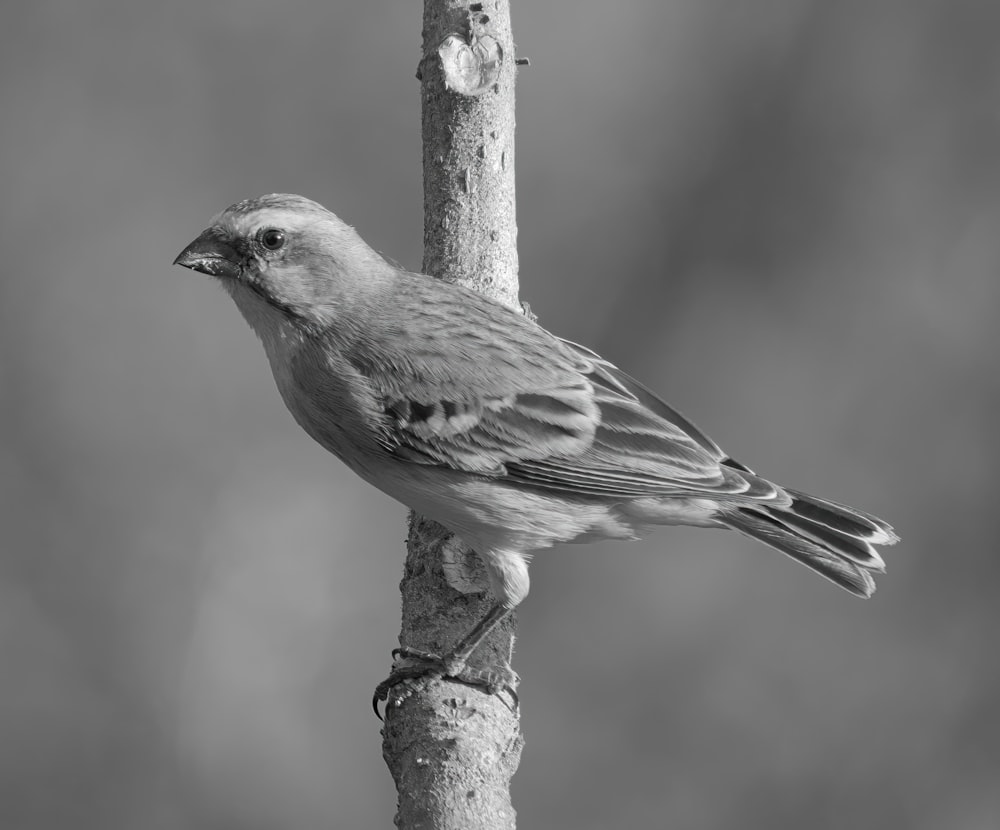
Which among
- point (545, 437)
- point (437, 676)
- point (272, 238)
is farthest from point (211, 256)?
point (437, 676)

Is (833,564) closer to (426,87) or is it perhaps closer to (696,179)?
(426,87)

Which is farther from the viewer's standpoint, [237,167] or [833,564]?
[237,167]

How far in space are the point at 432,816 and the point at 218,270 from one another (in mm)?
2356

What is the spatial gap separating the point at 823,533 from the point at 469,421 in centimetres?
155

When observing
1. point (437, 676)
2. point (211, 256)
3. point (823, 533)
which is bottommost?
point (437, 676)

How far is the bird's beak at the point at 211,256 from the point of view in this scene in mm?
6191

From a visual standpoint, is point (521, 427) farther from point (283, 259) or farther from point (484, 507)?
point (283, 259)

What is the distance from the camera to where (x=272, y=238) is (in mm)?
6246

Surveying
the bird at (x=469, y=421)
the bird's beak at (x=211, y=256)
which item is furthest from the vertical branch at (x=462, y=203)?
the bird's beak at (x=211, y=256)

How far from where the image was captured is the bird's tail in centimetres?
642

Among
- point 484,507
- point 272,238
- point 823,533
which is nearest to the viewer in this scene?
point 484,507

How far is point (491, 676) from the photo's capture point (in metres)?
5.95

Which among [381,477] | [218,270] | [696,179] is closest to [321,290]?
[218,270]

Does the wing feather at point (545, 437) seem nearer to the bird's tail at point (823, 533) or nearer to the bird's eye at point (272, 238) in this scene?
the bird's tail at point (823, 533)
